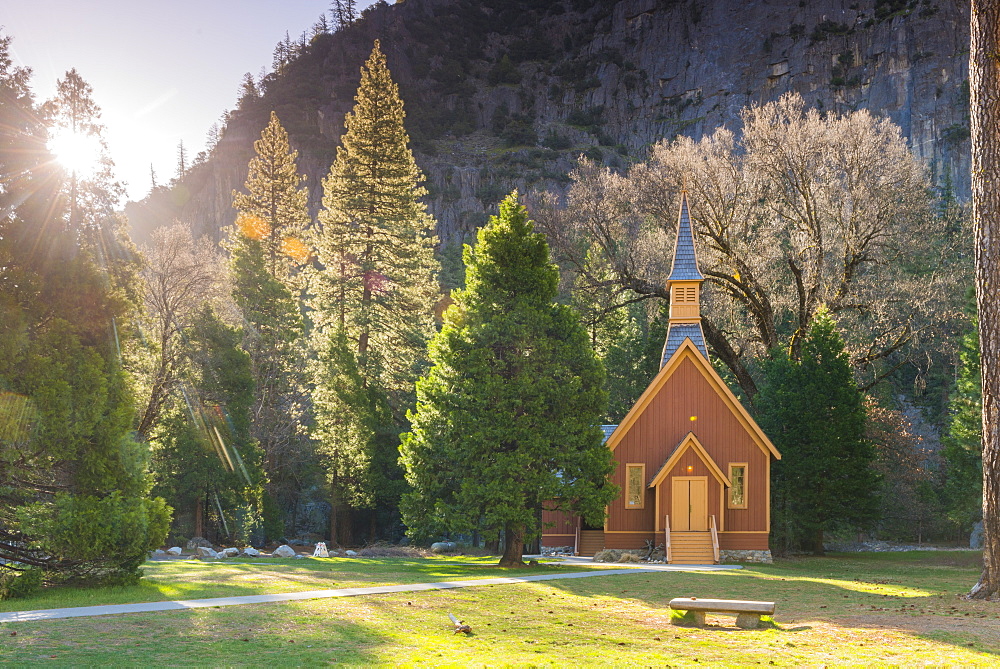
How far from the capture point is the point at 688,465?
26.9 meters

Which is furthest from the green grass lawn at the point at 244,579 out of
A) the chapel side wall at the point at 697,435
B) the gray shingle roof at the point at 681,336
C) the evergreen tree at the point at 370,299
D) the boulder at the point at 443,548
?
the evergreen tree at the point at 370,299

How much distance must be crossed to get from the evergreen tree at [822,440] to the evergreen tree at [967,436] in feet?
9.79

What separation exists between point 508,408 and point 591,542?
31.8ft

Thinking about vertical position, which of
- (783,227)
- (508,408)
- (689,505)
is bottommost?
(689,505)

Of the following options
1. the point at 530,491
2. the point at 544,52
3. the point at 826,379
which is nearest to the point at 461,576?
the point at 530,491

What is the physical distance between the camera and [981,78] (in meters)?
14.4

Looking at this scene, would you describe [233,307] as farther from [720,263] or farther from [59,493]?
[59,493]

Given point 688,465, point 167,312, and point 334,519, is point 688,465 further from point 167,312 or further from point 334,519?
point 167,312

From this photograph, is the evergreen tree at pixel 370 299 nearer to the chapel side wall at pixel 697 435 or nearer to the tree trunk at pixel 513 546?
the chapel side wall at pixel 697 435

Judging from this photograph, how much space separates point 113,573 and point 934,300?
24737mm

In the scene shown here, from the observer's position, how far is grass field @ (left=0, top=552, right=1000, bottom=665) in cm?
847

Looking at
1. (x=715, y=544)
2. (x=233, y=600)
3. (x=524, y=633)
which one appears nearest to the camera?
(x=524, y=633)

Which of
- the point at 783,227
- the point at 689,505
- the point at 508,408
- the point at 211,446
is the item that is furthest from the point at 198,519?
the point at 783,227

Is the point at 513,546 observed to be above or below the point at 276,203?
below
